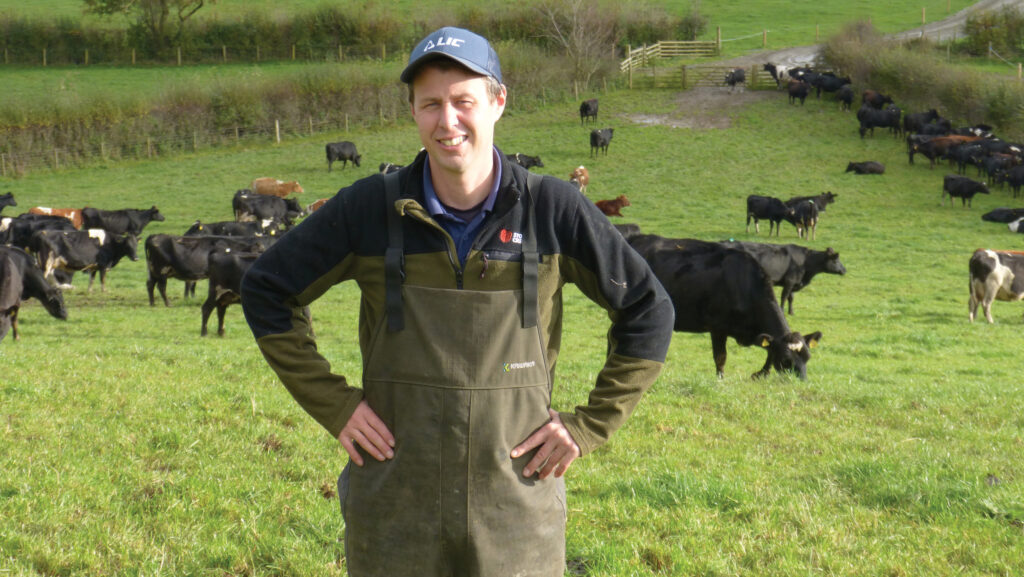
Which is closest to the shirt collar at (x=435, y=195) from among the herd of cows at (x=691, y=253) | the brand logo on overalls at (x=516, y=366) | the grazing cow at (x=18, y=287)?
the brand logo on overalls at (x=516, y=366)

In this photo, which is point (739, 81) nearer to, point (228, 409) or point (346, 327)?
point (346, 327)

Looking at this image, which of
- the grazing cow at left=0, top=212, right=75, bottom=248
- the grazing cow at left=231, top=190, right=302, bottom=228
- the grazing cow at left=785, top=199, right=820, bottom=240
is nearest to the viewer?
the grazing cow at left=0, top=212, right=75, bottom=248

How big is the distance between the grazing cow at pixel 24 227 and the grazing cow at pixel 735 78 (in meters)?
36.2

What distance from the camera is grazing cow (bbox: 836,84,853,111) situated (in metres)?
43.9

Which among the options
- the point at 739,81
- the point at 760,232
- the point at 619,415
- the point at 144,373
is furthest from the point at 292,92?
the point at 619,415

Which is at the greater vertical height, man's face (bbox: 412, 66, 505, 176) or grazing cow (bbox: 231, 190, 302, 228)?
man's face (bbox: 412, 66, 505, 176)

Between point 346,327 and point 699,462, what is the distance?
11.3m

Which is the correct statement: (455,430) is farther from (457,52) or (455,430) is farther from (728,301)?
(728,301)

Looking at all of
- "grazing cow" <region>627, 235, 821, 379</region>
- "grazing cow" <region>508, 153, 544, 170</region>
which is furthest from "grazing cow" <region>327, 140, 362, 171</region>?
"grazing cow" <region>627, 235, 821, 379</region>

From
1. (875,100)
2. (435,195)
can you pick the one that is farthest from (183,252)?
(875,100)

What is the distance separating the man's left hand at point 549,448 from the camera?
8.34 feet

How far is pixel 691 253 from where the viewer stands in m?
11.8

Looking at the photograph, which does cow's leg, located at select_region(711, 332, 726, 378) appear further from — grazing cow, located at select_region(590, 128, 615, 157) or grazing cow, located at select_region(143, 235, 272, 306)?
grazing cow, located at select_region(590, 128, 615, 157)

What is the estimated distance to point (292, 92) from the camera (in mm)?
46156
